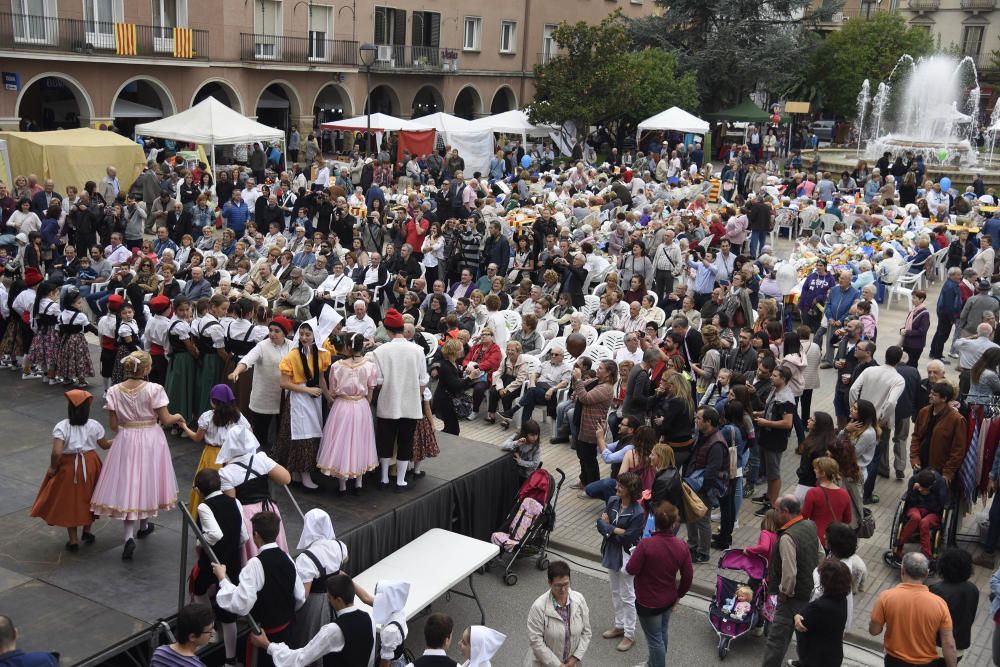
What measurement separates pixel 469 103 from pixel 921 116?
18.5 m

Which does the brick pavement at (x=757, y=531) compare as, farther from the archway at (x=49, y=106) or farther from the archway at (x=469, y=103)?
the archway at (x=469, y=103)

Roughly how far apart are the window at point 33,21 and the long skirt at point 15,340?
1822 cm

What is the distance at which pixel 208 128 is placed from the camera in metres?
23.6

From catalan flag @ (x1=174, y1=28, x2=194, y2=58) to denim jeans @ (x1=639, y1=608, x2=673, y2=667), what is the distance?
91.1 feet

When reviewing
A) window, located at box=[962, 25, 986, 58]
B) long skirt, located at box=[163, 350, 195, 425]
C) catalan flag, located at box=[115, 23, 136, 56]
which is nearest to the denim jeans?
long skirt, located at box=[163, 350, 195, 425]

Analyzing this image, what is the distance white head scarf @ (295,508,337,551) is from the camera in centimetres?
635

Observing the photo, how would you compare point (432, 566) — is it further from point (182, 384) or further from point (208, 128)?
point (208, 128)

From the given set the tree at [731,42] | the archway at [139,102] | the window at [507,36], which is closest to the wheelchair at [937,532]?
the archway at [139,102]

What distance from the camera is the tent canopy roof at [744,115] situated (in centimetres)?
3641

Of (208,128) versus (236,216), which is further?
(208,128)

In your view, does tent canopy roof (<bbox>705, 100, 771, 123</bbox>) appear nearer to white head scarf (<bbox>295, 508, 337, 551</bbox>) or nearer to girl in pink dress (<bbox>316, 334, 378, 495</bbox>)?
girl in pink dress (<bbox>316, 334, 378, 495</bbox>)

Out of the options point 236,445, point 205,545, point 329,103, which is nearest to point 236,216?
point 236,445

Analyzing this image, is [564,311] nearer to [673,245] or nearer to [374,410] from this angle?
[673,245]

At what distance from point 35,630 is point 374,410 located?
3.23 meters
